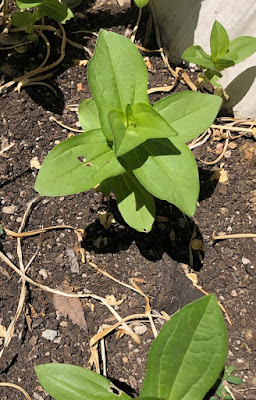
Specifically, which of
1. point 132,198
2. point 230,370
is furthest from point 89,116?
point 230,370

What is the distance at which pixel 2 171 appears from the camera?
2.01 meters

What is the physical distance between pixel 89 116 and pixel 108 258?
0.54 m

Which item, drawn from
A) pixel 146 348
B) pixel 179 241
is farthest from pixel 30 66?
pixel 146 348

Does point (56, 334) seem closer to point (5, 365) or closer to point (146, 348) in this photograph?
point (5, 365)

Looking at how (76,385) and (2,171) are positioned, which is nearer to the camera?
(76,385)

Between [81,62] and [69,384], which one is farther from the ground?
[81,62]

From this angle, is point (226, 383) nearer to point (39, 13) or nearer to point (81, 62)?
point (81, 62)

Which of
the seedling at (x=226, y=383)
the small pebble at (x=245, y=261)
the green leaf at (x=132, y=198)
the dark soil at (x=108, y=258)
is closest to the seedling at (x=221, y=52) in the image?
the dark soil at (x=108, y=258)

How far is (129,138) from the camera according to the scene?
1478 mm

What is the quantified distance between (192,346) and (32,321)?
0.69 meters

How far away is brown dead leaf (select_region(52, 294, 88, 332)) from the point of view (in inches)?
70.6

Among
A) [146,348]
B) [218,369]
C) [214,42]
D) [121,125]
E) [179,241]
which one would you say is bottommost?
[146,348]

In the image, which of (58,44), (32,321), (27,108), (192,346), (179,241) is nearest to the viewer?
(192,346)

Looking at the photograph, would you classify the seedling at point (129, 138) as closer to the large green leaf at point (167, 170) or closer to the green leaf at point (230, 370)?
the large green leaf at point (167, 170)
